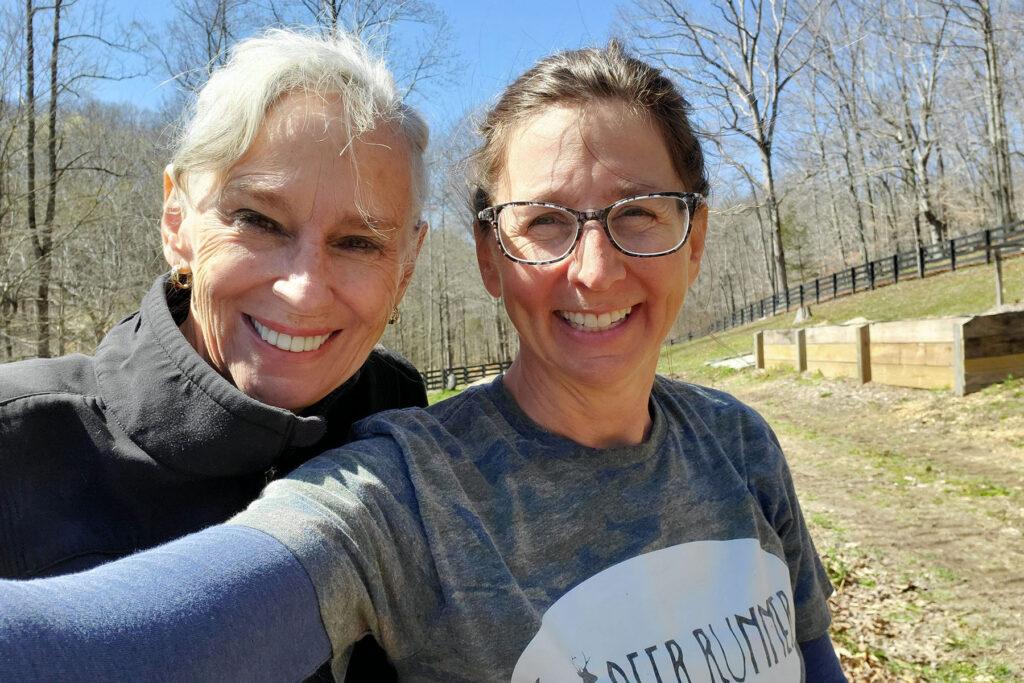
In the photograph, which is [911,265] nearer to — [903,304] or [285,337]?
[903,304]

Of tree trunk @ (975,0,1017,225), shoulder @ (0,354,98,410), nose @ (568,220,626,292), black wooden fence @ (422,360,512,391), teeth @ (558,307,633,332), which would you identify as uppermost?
tree trunk @ (975,0,1017,225)

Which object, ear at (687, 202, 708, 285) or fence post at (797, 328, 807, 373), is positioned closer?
ear at (687, 202, 708, 285)

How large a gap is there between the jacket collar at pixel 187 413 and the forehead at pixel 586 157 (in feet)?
2.28

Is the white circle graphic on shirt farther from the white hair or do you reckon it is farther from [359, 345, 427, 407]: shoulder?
the white hair

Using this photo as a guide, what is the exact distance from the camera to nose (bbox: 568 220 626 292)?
145 centimetres

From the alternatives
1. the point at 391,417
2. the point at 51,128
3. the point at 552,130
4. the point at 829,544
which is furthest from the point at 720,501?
the point at 51,128

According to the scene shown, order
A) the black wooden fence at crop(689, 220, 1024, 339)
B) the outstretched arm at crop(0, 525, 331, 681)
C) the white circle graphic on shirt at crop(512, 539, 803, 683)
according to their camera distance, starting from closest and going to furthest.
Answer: the outstretched arm at crop(0, 525, 331, 681) → the white circle graphic on shirt at crop(512, 539, 803, 683) → the black wooden fence at crop(689, 220, 1024, 339)

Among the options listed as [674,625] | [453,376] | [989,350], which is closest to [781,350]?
[989,350]

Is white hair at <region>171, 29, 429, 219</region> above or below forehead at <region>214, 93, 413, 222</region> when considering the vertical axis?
above

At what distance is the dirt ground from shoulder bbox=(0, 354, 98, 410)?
4.08m

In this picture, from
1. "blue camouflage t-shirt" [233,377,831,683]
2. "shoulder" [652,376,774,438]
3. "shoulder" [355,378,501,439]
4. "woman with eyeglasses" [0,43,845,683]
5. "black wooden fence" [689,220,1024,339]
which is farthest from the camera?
"black wooden fence" [689,220,1024,339]

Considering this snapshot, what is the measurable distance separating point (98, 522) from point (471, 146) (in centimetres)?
121

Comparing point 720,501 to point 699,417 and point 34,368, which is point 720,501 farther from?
point 34,368

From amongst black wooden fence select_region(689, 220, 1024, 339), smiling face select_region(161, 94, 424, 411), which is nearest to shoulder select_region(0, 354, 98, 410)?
smiling face select_region(161, 94, 424, 411)
